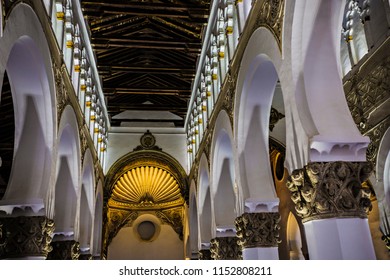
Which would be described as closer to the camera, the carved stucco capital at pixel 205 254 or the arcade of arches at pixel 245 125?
the arcade of arches at pixel 245 125

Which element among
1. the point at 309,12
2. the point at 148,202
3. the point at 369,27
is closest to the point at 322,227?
the point at 309,12

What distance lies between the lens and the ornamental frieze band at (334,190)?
13.6 feet

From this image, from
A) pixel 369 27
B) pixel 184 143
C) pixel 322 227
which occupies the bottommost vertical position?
pixel 322 227

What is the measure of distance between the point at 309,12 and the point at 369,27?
2.98m

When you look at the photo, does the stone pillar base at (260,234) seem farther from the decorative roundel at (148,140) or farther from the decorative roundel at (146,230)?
the decorative roundel at (146,230)

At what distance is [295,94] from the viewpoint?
462cm

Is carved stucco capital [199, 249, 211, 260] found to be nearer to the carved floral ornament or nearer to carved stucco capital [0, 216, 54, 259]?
carved stucco capital [0, 216, 54, 259]

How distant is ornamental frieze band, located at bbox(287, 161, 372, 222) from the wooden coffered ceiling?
709cm

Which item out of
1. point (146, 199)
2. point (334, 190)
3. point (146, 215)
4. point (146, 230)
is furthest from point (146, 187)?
point (334, 190)

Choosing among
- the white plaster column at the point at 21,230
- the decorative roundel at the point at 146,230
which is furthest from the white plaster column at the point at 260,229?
the decorative roundel at the point at 146,230

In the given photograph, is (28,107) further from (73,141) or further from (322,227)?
(322,227)

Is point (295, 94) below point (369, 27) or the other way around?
below

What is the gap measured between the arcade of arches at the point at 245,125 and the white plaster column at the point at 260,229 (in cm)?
2

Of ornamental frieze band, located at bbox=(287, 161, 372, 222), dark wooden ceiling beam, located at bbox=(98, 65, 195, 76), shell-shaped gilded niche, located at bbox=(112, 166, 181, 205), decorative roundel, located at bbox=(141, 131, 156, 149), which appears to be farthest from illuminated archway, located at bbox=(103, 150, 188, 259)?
ornamental frieze band, located at bbox=(287, 161, 372, 222)
